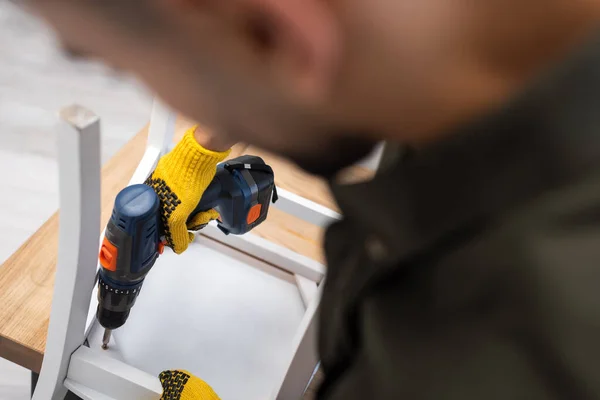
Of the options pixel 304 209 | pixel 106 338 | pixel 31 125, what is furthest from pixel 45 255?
pixel 31 125

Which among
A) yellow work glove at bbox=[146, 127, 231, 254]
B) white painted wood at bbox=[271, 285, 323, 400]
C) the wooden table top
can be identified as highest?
yellow work glove at bbox=[146, 127, 231, 254]

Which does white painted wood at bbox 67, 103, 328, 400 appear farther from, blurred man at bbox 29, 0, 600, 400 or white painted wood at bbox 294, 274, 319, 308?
blurred man at bbox 29, 0, 600, 400

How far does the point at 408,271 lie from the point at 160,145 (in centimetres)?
69

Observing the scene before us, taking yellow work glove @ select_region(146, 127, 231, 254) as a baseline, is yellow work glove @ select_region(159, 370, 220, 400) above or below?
below

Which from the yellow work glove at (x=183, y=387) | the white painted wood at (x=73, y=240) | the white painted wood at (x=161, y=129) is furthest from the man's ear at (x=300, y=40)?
the white painted wood at (x=161, y=129)

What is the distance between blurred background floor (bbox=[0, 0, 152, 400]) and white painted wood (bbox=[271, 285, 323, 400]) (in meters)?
0.46

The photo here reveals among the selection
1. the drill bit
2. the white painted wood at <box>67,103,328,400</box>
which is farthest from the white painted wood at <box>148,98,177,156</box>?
the drill bit

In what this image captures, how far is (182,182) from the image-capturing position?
23.9 inches

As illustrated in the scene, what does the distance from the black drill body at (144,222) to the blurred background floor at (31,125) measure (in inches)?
12.6

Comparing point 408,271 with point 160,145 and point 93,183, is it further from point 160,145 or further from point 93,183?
point 160,145

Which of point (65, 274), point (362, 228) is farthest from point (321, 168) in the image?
point (65, 274)

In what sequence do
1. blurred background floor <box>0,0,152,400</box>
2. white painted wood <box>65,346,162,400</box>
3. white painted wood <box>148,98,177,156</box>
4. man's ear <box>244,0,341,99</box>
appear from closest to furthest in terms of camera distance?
man's ear <box>244,0,341,99</box> < white painted wood <box>65,346,162,400</box> < white painted wood <box>148,98,177,156</box> < blurred background floor <box>0,0,152,400</box>

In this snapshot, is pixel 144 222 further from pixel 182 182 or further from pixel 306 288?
pixel 306 288

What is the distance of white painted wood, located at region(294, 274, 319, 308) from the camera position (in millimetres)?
853
